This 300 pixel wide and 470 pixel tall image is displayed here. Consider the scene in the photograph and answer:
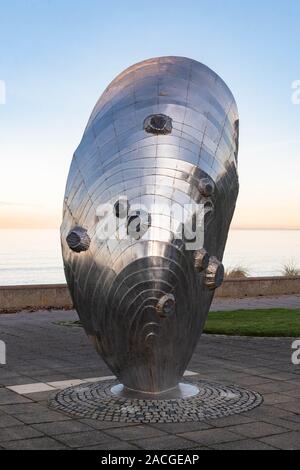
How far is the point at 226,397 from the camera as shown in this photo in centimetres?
915

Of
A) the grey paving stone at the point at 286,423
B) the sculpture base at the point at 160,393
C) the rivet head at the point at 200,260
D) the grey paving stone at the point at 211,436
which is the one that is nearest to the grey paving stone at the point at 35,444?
the grey paving stone at the point at 211,436

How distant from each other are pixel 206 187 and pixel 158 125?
992 millimetres

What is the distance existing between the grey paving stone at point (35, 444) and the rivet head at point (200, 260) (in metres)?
2.66

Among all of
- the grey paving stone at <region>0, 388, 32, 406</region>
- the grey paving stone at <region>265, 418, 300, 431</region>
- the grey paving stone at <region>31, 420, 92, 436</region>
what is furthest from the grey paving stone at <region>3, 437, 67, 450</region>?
the grey paving stone at <region>265, 418, 300, 431</region>

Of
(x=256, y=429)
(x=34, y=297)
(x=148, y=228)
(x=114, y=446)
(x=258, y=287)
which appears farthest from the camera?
(x=258, y=287)

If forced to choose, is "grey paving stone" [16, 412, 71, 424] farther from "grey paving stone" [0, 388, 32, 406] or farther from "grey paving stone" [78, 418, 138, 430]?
"grey paving stone" [0, 388, 32, 406]

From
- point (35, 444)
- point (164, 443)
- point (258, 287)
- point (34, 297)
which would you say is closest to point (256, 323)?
point (34, 297)

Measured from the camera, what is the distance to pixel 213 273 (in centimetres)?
856

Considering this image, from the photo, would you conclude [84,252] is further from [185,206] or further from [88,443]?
[88,443]

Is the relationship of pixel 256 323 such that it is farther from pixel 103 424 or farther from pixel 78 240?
pixel 103 424

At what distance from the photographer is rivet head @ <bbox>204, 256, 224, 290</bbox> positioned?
8.55 meters

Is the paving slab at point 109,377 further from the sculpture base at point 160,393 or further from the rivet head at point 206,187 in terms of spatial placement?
the rivet head at point 206,187
